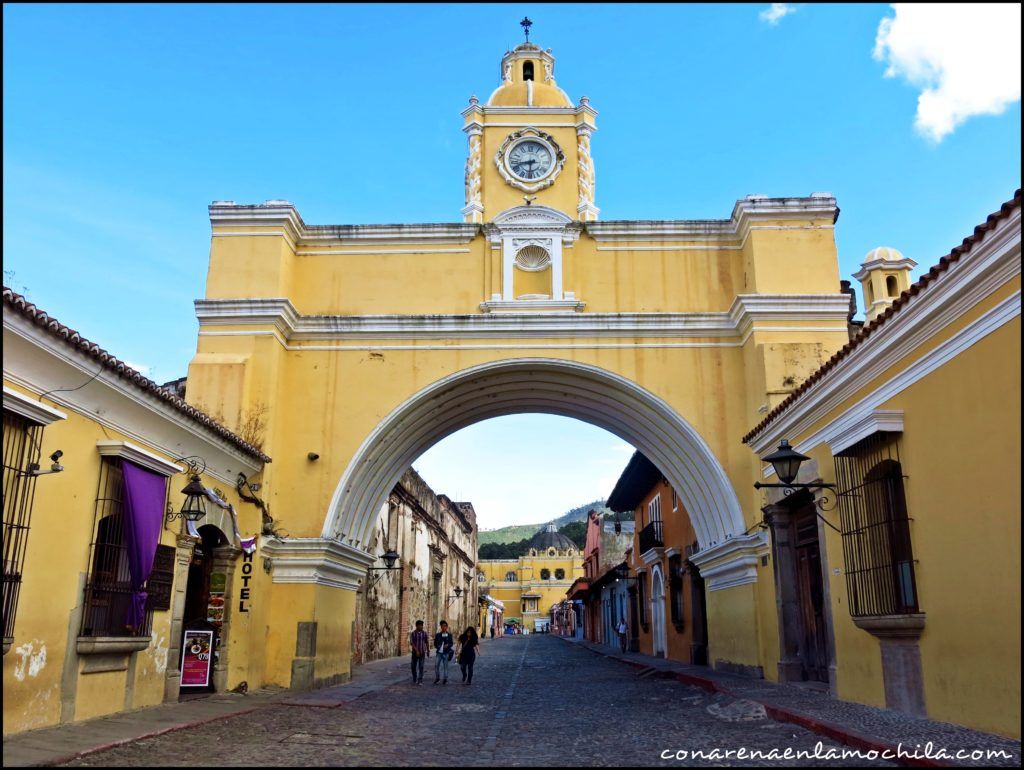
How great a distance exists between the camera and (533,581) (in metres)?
79.2

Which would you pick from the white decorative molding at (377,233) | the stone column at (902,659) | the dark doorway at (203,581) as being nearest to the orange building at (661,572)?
the white decorative molding at (377,233)

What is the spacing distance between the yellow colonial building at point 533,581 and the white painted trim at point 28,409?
7188cm

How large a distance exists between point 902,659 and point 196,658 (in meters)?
8.52

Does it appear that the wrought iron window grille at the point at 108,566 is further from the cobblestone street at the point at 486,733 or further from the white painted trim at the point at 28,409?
the cobblestone street at the point at 486,733

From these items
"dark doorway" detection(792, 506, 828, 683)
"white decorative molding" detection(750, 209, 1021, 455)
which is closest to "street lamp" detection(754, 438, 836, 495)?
"white decorative molding" detection(750, 209, 1021, 455)

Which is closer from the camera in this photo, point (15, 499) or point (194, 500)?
point (15, 499)

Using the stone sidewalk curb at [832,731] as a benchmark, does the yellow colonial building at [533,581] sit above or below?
above

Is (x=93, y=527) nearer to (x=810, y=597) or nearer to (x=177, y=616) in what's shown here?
(x=177, y=616)

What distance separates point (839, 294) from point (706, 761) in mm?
9685

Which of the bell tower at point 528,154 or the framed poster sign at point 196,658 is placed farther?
the bell tower at point 528,154

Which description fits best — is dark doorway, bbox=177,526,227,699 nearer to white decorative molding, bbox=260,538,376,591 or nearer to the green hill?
white decorative molding, bbox=260,538,376,591

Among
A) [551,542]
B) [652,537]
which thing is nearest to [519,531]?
[551,542]

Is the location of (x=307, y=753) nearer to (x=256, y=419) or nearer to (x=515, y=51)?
(x=256, y=419)

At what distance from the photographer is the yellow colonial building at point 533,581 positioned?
258 ft
